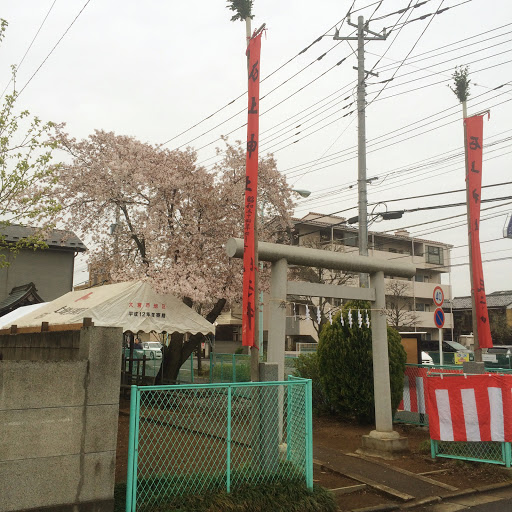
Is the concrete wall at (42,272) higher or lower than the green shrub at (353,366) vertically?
higher

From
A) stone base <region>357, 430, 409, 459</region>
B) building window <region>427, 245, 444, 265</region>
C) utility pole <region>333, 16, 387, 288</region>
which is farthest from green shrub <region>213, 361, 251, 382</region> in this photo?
building window <region>427, 245, 444, 265</region>

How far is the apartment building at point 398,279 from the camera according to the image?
132 feet

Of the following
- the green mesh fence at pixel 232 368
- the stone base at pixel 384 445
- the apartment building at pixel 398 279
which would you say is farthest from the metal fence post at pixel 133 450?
the apartment building at pixel 398 279

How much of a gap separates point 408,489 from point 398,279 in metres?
38.0

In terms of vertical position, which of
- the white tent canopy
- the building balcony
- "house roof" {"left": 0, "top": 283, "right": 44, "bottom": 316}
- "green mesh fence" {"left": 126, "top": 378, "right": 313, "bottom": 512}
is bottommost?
"green mesh fence" {"left": 126, "top": 378, "right": 313, "bottom": 512}

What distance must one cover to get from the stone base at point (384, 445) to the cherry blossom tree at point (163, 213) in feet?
22.9

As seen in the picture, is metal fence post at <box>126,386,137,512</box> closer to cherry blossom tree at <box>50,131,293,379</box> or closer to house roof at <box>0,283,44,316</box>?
cherry blossom tree at <box>50,131,293,379</box>

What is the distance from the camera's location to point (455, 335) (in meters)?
50.1

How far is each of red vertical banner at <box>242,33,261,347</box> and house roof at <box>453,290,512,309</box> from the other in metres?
46.6

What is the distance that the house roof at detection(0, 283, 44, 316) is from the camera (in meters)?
23.5

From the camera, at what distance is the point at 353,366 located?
12.0 meters

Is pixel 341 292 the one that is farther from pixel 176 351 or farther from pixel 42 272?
pixel 42 272

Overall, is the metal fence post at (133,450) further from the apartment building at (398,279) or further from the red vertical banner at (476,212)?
the apartment building at (398,279)

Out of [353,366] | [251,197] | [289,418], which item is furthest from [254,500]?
[353,366]
